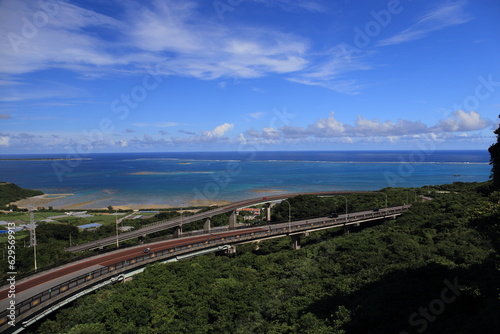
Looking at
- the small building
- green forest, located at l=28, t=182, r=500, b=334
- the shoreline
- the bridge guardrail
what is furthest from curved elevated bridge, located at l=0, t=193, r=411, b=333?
the shoreline

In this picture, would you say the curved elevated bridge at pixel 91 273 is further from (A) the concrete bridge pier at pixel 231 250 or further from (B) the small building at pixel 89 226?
(B) the small building at pixel 89 226

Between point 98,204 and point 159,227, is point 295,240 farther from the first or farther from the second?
point 98,204

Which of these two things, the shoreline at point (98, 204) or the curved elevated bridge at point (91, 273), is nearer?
the curved elevated bridge at point (91, 273)

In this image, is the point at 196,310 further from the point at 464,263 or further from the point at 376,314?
the point at 464,263

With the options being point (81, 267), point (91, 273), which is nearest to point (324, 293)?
point (91, 273)

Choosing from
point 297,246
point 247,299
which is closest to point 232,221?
point 297,246

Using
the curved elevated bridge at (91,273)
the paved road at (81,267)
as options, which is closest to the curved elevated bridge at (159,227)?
the curved elevated bridge at (91,273)
